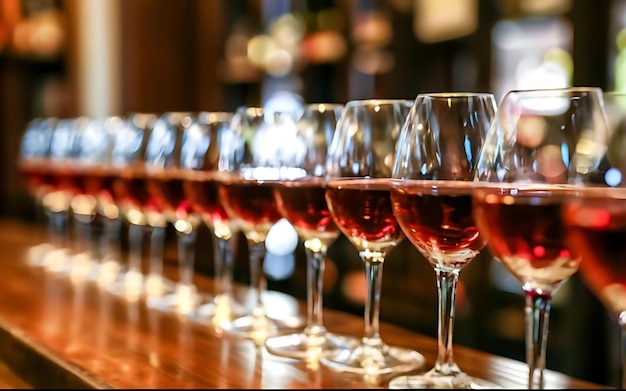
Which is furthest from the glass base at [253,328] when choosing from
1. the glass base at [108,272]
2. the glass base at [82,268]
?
the glass base at [82,268]

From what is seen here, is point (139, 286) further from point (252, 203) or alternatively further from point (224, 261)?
point (252, 203)

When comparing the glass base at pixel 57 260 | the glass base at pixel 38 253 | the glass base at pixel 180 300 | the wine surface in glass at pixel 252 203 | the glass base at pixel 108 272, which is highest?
the wine surface in glass at pixel 252 203

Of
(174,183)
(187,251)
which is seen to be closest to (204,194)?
(174,183)

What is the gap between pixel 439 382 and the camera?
84 centimetres

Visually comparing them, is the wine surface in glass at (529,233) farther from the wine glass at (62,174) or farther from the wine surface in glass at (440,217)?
the wine glass at (62,174)

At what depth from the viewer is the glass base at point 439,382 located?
0.83 meters

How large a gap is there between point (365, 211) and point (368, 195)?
0.8 inches

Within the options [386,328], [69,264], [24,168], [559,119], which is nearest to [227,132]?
[386,328]

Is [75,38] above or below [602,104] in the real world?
above

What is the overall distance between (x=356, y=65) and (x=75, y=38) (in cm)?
221

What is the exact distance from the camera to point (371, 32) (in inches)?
122

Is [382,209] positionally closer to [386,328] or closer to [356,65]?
[386,328]

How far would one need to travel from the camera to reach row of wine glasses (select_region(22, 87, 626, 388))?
66cm

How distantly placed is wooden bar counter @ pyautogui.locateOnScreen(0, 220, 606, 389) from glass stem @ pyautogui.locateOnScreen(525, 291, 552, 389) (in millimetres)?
193
